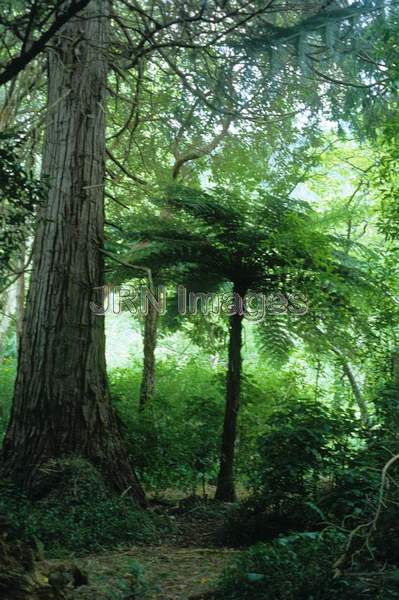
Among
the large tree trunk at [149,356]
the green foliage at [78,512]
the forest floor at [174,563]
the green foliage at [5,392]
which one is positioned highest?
the large tree trunk at [149,356]

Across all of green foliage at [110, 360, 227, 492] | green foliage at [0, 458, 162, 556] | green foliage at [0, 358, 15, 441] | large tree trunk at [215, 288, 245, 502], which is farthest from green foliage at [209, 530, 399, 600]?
green foliage at [0, 358, 15, 441]

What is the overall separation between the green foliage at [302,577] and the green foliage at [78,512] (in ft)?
5.43

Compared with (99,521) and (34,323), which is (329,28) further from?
(99,521)

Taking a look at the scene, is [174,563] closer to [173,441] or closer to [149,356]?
[173,441]

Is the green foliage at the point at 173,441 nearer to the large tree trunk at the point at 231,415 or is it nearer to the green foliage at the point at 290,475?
the large tree trunk at the point at 231,415

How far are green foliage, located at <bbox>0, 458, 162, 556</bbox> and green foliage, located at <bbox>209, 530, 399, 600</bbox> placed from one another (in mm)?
1655

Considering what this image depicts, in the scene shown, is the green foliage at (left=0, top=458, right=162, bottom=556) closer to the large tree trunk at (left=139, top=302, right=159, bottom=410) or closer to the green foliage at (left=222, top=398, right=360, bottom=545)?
the green foliage at (left=222, top=398, right=360, bottom=545)

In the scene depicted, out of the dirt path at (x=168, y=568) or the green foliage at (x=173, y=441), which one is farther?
the green foliage at (x=173, y=441)

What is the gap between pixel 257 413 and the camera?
8859 mm

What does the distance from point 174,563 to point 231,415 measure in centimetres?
254

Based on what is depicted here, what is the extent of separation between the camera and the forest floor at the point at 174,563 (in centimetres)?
432

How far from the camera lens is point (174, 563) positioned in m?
5.19

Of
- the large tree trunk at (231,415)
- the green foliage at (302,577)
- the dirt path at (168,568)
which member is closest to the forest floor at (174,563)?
the dirt path at (168,568)

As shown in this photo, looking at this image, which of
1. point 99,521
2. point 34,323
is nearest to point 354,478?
point 99,521
